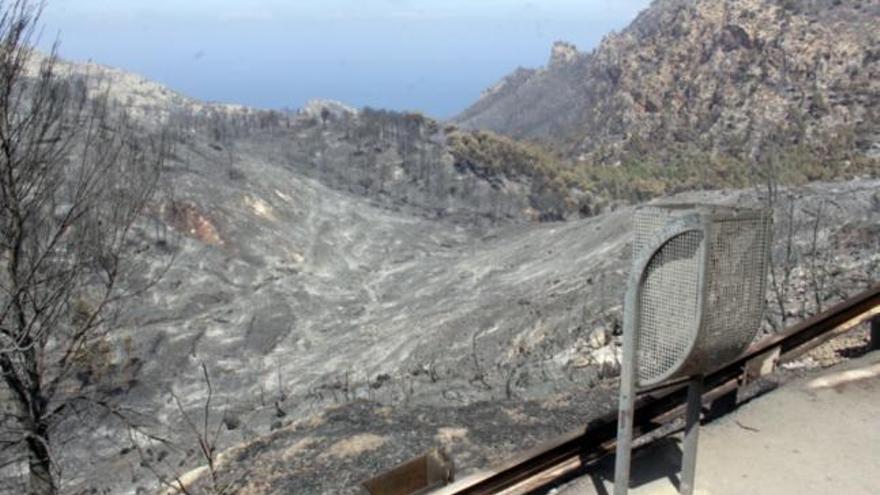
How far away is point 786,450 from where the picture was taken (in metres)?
5.35

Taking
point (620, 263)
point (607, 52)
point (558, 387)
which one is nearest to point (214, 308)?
point (620, 263)

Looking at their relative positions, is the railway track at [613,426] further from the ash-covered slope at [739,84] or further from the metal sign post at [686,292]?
the ash-covered slope at [739,84]

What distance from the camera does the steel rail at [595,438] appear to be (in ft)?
15.6

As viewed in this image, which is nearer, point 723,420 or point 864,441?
point 864,441

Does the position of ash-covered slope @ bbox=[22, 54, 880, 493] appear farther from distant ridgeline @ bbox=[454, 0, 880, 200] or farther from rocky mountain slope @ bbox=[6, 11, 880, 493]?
distant ridgeline @ bbox=[454, 0, 880, 200]

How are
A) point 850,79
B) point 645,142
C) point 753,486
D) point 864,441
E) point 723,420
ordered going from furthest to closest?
point 645,142
point 850,79
point 723,420
point 864,441
point 753,486

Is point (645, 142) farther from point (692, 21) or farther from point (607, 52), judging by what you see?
point (607, 52)

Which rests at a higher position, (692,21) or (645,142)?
(692,21)

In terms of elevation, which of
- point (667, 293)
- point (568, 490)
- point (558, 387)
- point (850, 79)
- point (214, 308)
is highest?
point (850, 79)

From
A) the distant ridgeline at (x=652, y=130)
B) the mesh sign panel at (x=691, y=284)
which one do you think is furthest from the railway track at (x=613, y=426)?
the distant ridgeline at (x=652, y=130)

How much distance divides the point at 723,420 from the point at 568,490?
1.53 metres

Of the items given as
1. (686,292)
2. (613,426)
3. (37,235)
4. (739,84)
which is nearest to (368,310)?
(37,235)

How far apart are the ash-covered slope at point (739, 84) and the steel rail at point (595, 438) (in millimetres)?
49641

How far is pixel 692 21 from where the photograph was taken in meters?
79.3
